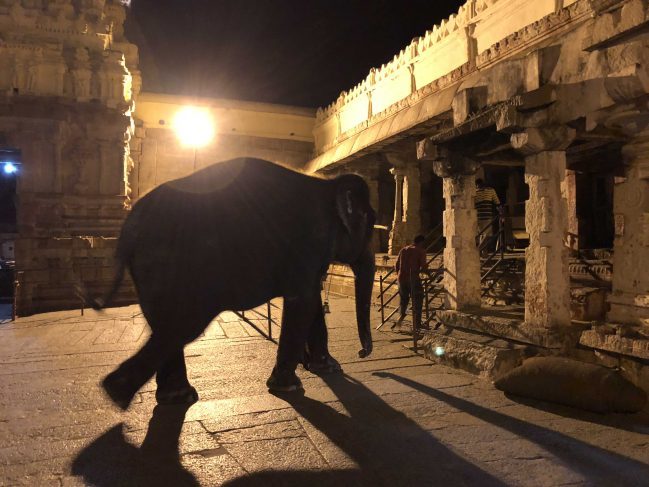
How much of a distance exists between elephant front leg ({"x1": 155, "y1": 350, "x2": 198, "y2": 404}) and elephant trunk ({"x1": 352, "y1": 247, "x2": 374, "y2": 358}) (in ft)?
6.23

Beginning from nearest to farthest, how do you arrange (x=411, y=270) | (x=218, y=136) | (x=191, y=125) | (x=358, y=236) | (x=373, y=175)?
(x=358, y=236), (x=411, y=270), (x=373, y=175), (x=191, y=125), (x=218, y=136)

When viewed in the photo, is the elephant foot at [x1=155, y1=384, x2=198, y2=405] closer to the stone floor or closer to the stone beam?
the stone floor

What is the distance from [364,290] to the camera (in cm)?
537

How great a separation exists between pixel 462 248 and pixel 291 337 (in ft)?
10.4

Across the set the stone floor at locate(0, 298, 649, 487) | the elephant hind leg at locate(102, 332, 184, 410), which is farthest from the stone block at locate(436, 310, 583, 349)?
the elephant hind leg at locate(102, 332, 184, 410)

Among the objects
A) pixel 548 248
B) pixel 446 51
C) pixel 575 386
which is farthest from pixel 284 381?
pixel 446 51

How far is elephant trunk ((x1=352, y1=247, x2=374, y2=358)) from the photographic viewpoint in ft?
17.3

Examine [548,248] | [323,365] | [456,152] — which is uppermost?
[456,152]

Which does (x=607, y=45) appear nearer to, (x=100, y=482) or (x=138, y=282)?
(x=138, y=282)

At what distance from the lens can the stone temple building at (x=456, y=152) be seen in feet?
17.3

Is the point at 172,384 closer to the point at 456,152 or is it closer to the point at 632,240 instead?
the point at 456,152

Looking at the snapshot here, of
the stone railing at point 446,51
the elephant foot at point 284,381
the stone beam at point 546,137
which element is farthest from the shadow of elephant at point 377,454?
the stone railing at point 446,51

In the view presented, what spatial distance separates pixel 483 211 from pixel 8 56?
51.5 feet

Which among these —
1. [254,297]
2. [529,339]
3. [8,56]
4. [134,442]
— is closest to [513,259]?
[529,339]
